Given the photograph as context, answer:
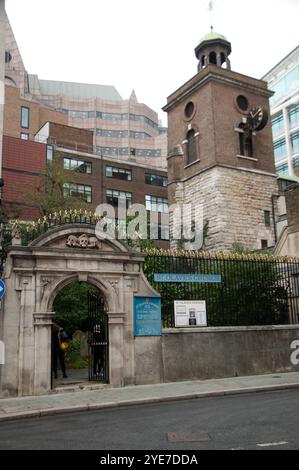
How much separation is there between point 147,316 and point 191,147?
30343 mm

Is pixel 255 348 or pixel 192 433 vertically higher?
pixel 255 348

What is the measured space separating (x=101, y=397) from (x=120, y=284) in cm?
360

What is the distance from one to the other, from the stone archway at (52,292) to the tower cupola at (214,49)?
35.5m

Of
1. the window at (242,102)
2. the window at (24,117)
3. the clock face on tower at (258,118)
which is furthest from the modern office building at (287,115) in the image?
the window at (24,117)

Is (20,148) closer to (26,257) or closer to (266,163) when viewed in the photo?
(266,163)

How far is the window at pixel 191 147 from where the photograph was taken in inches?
1679

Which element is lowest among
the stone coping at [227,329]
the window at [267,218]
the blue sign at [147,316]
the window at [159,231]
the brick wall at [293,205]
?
the stone coping at [227,329]

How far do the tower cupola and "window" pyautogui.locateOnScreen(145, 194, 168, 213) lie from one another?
22.1 meters

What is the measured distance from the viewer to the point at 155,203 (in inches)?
2584

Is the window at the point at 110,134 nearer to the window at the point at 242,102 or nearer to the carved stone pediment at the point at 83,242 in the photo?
the window at the point at 242,102

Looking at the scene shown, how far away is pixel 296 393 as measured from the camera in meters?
12.9

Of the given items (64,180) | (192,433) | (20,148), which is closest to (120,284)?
(192,433)

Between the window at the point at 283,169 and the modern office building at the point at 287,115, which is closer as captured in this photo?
the modern office building at the point at 287,115

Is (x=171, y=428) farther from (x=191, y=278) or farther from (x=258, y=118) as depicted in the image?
(x=258, y=118)
